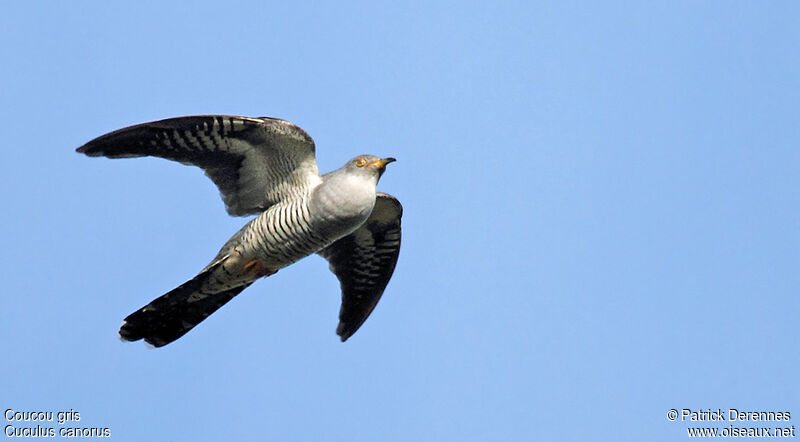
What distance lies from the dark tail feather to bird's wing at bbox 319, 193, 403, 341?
4.82 feet

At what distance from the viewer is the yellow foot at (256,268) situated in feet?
38.2

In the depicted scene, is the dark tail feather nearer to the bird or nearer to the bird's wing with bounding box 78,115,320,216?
the bird

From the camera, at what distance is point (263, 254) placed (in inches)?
453

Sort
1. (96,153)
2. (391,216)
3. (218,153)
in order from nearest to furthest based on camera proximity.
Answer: (96,153) < (218,153) < (391,216)

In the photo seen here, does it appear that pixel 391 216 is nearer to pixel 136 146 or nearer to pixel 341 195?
pixel 341 195

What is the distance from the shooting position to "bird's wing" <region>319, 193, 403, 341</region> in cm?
A: 1315

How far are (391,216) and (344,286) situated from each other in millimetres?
1125

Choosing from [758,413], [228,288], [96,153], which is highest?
[96,153]

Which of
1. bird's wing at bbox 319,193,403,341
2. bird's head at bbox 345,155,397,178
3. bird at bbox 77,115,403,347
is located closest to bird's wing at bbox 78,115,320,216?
bird at bbox 77,115,403,347

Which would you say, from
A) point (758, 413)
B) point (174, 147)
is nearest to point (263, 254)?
point (174, 147)

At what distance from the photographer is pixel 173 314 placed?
12.0 metres

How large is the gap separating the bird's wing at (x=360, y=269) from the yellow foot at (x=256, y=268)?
1530 millimetres

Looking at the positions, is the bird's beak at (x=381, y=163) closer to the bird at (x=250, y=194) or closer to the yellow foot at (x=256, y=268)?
the bird at (x=250, y=194)

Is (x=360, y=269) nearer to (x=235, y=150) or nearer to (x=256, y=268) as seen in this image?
(x=256, y=268)
